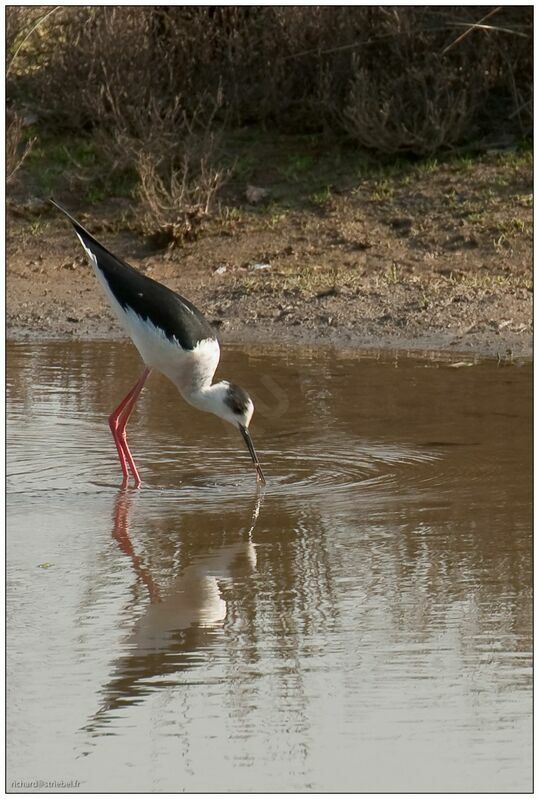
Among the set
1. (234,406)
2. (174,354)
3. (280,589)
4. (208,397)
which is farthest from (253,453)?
(280,589)

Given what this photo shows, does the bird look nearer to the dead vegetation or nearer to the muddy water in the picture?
the muddy water

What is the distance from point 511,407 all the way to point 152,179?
14.3ft

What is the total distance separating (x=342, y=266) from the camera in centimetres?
1033

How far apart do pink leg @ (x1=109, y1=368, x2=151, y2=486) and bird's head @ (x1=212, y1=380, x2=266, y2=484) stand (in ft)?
1.61

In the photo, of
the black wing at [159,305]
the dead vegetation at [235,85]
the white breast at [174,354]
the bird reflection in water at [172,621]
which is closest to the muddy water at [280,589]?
the bird reflection in water at [172,621]

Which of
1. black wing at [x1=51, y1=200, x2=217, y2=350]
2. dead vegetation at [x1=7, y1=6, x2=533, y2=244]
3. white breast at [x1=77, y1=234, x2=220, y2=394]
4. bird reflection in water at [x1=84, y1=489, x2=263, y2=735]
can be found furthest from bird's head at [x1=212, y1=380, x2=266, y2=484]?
dead vegetation at [x1=7, y1=6, x2=533, y2=244]

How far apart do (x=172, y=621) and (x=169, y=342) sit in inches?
A: 99.3

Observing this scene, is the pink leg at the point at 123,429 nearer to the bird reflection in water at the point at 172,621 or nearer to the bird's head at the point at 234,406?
the bird's head at the point at 234,406

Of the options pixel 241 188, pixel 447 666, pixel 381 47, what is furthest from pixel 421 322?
pixel 447 666

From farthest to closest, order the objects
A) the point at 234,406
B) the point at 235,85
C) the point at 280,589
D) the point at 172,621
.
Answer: the point at 235,85
the point at 234,406
the point at 280,589
the point at 172,621

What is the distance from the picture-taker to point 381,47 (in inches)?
463

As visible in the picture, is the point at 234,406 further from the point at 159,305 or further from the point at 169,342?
the point at 159,305

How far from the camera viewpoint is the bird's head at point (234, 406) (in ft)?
22.9

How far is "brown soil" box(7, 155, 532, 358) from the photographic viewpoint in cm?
959
